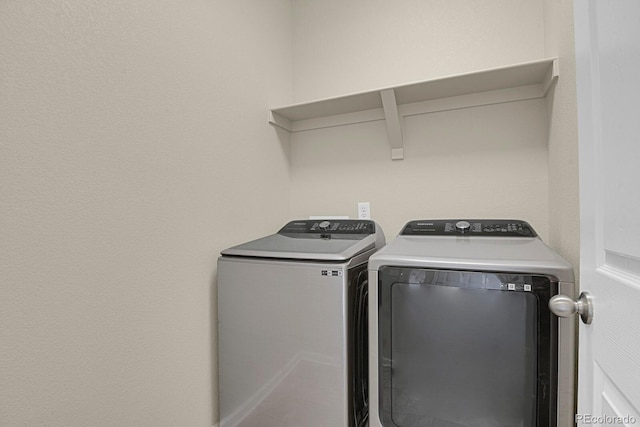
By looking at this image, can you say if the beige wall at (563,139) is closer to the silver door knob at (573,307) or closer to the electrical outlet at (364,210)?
the silver door knob at (573,307)

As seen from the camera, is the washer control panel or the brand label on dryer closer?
the brand label on dryer

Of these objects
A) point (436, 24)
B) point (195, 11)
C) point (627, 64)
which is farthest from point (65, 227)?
point (436, 24)

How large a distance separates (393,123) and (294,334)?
1.21 meters

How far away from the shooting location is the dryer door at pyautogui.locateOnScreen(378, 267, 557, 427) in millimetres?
938

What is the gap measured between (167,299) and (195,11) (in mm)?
1250

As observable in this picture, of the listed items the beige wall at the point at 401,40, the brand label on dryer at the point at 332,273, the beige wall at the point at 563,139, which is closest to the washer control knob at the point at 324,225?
the brand label on dryer at the point at 332,273

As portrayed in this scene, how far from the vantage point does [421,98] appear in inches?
67.6

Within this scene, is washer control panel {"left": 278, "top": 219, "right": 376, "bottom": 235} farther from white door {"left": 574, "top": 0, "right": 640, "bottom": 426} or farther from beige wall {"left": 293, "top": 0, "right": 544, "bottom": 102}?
white door {"left": 574, "top": 0, "right": 640, "bottom": 426}

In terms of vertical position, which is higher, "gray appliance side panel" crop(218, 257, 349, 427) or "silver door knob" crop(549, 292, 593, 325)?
"silver door knob" crop(549, 292, 593, 325)

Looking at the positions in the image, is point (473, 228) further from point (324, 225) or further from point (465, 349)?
point (324, 225)

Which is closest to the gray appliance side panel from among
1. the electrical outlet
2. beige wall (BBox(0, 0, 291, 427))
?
beige wall (BBox(0, 0, 291, 427))
